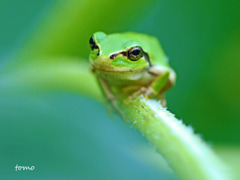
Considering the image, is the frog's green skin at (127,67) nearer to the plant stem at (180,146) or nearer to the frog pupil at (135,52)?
the frog pupil at (135,52)

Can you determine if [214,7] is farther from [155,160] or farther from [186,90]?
[155,160]

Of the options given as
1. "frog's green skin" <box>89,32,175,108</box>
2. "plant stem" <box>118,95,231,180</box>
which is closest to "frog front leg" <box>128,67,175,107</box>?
"frog's green skin" <box>89,32,175,108</box>

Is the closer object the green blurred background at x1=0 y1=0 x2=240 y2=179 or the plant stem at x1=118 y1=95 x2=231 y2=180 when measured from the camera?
the plant stem at x1=118 y1=95 x2=231 y2=180

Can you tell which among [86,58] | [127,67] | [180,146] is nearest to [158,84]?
[127,67]

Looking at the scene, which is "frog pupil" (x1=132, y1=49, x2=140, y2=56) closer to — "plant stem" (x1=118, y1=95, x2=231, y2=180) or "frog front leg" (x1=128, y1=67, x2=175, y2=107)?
"frog front leg" (x1=128, y1=67, x2=175, y2=107)

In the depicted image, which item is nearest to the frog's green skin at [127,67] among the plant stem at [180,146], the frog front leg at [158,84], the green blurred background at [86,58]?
the frog front leg at [158,84]

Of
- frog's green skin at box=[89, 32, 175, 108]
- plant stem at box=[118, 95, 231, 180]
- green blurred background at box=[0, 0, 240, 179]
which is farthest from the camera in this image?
frog's green skin at box=[89, 32, 175, 108]
